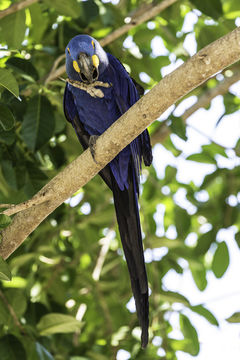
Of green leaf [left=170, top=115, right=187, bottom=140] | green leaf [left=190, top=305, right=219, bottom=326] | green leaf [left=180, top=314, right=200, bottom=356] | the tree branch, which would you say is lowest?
green leaf [left=180, top=314, right=200, bottom=356]

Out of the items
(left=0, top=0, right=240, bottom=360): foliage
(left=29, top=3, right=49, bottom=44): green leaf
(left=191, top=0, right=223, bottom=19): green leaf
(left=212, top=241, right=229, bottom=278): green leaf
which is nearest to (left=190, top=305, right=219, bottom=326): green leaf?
(left=0, top=0, right=240, bottom=360): foliage

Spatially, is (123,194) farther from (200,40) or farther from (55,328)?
(200,40)

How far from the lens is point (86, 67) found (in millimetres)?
2541

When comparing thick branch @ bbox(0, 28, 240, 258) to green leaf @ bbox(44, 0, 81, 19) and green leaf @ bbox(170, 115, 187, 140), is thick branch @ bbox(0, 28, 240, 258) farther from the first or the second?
green leaf @ bbox(44, 0, 81, 19)

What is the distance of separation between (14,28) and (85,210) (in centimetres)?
138

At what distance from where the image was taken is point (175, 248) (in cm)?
316

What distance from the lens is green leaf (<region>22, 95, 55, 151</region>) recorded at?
238 centimetres

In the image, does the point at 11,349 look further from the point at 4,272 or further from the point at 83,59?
the point at 83,59

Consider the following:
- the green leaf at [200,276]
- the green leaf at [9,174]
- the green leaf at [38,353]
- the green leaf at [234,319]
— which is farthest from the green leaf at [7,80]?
the green leaf at [200,276]

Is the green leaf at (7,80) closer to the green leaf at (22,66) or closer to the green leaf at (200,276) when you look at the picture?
the green leaf at (22,66)

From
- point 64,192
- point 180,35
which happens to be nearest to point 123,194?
point 64,192

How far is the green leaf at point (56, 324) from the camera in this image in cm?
249

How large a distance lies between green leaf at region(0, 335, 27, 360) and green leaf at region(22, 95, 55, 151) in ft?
2.92

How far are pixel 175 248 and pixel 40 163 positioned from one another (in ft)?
3.48
